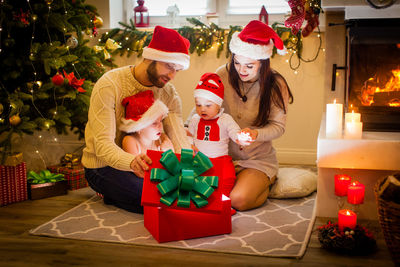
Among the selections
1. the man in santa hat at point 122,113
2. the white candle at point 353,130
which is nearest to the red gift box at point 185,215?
the man in santa hat at point 122,113

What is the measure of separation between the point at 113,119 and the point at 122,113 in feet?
0.44

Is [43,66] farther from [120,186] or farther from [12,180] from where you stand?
[120,186]

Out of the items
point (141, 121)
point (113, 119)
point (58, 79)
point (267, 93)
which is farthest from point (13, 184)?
point (267, 93)

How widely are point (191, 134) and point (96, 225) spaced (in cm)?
81

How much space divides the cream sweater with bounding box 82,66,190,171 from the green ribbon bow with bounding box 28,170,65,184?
417 mm

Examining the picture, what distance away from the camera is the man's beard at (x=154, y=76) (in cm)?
234

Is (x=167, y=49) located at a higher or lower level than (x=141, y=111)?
higher

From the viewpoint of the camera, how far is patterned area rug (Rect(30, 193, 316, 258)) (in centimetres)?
194

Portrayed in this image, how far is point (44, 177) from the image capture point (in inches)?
111

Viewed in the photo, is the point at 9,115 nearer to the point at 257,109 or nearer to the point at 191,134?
the point at 191,134

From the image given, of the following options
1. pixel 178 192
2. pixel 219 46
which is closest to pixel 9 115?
pixel 178 192

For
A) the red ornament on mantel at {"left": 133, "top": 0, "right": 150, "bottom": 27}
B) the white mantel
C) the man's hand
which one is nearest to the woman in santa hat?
the white mantel

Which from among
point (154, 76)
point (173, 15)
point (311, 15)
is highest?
point (173, 15)

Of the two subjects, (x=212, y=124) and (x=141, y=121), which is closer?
(x=141, y=121)
